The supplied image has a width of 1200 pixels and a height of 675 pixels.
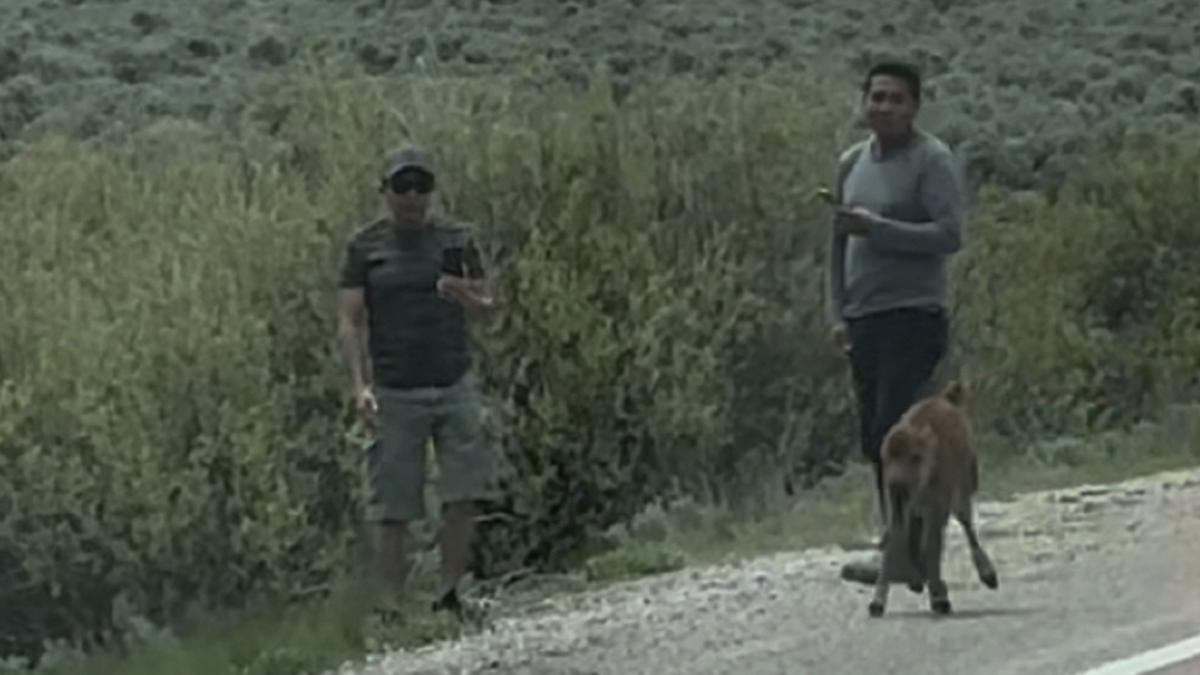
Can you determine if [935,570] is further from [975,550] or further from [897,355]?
[897,355]

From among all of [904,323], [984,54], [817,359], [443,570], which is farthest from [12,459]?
[984,54]

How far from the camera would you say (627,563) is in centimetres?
1259

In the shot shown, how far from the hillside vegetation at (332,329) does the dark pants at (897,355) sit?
21.2ft

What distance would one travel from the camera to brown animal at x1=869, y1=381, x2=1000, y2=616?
9844 mm

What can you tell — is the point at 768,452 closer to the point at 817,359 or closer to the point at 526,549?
the point at 817,359

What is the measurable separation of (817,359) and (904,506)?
13.3 metres

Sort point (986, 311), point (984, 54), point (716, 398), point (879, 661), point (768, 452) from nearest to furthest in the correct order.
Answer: point (879, 661), point (716, 398), point (768, 452), point (986, 311), point (984, 54)

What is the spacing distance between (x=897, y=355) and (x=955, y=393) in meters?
0.23

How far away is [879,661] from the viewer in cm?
895

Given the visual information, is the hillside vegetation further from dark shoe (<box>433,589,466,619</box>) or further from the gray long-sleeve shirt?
the gray long-sleeve shirt

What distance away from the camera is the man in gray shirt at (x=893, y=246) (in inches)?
392

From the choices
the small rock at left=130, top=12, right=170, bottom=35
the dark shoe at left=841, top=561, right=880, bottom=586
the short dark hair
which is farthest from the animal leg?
the small rock at left=130, top=12, right=170, bottom=35

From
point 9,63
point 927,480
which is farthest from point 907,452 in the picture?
point 9,63

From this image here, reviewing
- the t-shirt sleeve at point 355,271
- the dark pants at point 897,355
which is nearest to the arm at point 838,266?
the dark pants at point 897,355
